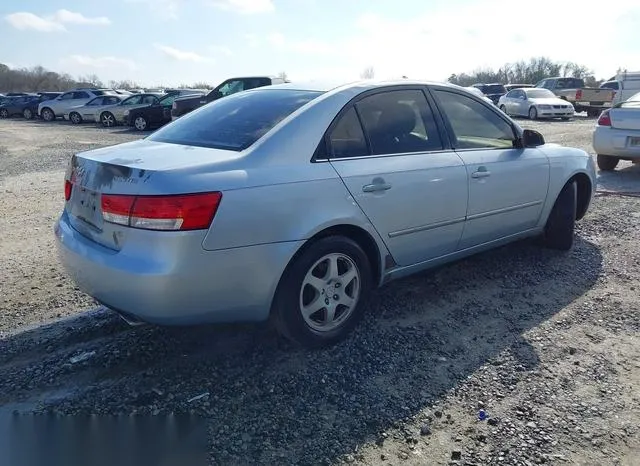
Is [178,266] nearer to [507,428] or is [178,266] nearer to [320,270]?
[320,270]

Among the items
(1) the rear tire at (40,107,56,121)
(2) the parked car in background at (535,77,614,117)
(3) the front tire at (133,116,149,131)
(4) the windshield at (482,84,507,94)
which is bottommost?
(3) the front tire at (133,116,149,131)

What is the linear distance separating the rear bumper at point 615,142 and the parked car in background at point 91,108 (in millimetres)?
21698

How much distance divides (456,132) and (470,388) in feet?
6.43

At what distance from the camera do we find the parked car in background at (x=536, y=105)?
23.2 metres

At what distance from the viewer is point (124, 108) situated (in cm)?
2400

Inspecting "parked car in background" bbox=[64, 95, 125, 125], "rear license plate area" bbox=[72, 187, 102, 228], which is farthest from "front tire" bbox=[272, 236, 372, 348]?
"parked car in background" bbox=[64, 95, 125, 125]

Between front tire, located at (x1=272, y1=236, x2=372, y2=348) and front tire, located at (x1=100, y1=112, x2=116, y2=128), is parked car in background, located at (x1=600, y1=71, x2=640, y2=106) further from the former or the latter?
front tire, located at (x1=100, y1=112, x2=116, y2=128)

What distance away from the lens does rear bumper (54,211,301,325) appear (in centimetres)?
268

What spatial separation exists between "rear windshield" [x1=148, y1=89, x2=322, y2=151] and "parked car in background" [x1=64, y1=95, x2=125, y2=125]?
76.5 ft

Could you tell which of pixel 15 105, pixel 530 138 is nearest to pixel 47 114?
pixel 15 105

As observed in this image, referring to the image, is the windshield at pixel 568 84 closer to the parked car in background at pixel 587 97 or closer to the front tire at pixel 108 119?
the parked car in background at pixel 587 97

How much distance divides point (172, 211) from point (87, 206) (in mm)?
723

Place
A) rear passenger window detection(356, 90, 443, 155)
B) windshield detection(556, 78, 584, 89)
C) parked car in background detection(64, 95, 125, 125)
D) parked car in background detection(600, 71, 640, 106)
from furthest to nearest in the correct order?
windshield detection(556, 78, 584, 89), parked car in background detection(64, 95, 125, 125), parked car in background detection(600, 71, 640, 106), rear passenger window detection(356, 90, 443, 155)

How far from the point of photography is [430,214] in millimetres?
3717
